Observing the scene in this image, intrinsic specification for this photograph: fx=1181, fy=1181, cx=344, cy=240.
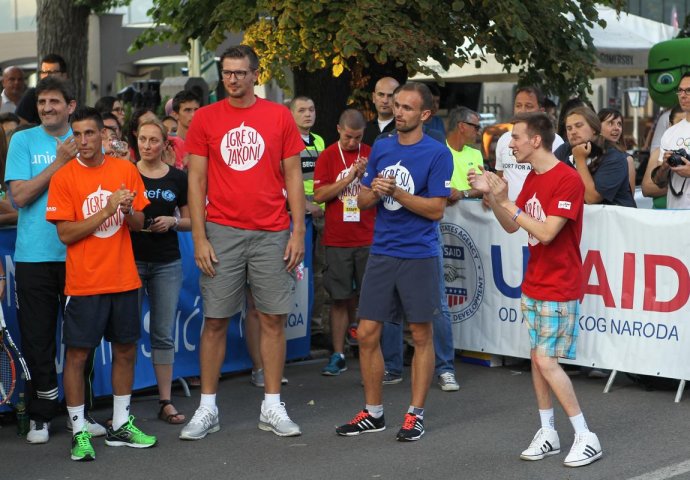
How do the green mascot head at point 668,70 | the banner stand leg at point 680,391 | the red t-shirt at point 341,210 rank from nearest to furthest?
1. the banner stand leg at point 680,391
2. the red t-shirt at point 341,210
3. the green mascot head at point 668,70

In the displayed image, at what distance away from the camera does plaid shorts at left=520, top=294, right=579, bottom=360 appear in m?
6.22

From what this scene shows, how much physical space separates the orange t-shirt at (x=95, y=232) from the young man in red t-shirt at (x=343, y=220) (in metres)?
2.31

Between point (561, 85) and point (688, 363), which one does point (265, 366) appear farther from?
point (561, 85)

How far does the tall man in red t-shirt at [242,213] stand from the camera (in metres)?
6.77

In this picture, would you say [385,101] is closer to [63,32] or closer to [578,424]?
[578,424]

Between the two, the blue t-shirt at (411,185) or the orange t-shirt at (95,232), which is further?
the blue t-shirt at (411,185)

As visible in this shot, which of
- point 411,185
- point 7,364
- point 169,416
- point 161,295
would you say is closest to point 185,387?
point 169,416

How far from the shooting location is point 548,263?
6242mm

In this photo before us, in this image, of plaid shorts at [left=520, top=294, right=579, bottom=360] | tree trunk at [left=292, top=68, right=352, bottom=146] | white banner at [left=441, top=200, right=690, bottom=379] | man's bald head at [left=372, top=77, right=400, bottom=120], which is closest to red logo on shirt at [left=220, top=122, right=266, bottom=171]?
plaid shorts at [left=520, top=294, right=579, bottom=360]

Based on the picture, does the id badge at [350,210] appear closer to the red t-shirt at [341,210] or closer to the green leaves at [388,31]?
the red t-shirt at [341,210]

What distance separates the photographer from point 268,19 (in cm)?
1029

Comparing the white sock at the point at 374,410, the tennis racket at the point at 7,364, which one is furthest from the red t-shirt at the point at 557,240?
the tennis racket at the point at 7,364

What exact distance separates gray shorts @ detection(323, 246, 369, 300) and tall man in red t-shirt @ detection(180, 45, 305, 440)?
179cm

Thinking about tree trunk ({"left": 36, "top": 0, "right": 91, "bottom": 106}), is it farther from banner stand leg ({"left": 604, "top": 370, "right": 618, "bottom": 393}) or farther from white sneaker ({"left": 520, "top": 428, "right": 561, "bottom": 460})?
white sneaker ({"left": 520, "top": 428, "right": 561, "bottom": 460})
